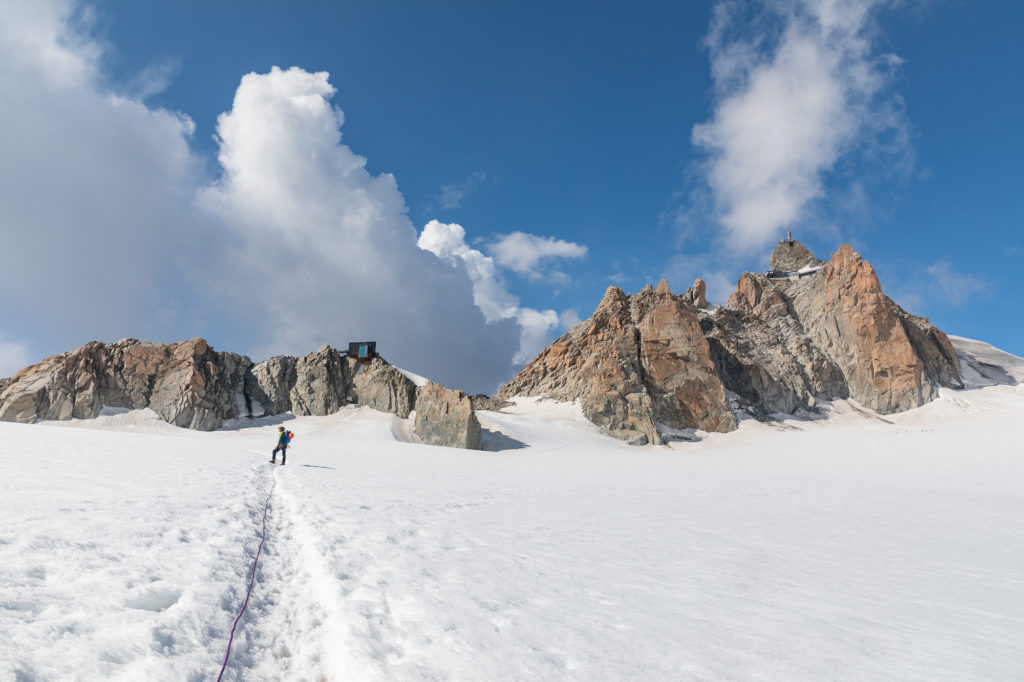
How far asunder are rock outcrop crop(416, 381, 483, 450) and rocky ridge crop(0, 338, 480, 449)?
0.28ft

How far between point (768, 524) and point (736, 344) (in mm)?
60950

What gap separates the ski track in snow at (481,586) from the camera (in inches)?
115

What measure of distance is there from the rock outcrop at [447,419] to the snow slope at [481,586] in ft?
88.7

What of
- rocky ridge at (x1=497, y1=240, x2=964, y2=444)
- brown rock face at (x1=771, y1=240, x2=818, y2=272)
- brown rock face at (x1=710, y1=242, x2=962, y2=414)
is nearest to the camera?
rocky ridge at (x1=497, y1=240, x2=964, y2=444)

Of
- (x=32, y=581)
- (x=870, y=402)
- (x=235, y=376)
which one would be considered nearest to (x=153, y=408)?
(x=235, y=376)

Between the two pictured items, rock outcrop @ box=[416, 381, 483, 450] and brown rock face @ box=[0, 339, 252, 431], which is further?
brown rock face @ box=[0, 339, 252, 431]

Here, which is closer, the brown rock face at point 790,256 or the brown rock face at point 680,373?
the brown rock face at point 680,373

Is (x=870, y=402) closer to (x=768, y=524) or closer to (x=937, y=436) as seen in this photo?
(x=937, y=436)

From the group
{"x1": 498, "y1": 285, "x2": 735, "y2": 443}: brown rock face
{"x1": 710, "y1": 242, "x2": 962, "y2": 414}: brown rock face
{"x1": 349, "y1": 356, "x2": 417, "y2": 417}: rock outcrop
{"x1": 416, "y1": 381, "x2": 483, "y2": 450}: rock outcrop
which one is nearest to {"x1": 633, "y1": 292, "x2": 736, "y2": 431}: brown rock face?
{"x1": 498, "y1": 285, "x2": 735, "y2": 443}: brown rock face

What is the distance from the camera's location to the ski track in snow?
2924mm

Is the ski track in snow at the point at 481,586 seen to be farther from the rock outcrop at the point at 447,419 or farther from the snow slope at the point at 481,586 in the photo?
the rock outcrop at the point at 447,419

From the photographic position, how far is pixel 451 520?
7648 mm

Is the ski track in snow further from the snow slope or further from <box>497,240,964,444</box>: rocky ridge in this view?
<box>497,240,964,444</box>: rocky ridge

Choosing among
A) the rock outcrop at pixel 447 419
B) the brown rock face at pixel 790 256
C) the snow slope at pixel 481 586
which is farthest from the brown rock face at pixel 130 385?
the brown rock face at pixel 790 256
